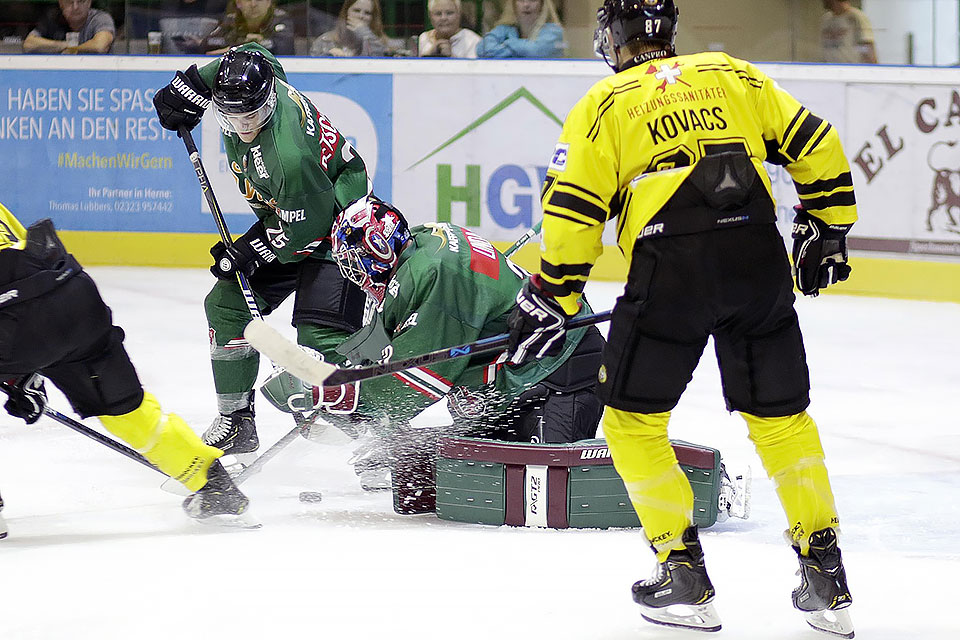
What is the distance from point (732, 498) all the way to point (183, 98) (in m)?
2.13

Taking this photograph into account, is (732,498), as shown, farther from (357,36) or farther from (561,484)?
(357,36)

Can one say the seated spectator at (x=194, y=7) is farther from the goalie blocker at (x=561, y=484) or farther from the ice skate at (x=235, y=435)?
the goalie blocker at (x=561, y=484)

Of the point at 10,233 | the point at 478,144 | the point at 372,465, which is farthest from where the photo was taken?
the point at 478,144

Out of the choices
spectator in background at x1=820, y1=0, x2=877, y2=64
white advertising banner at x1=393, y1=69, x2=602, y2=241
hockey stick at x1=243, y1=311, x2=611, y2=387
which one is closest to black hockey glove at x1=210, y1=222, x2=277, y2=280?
hockey stick at x1=243, y1=311, x2=611, y2=387

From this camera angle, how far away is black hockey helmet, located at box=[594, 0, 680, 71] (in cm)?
218

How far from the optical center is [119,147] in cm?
746

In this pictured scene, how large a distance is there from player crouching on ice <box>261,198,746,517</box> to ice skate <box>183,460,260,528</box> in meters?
0.30

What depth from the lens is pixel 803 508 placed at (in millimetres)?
2205

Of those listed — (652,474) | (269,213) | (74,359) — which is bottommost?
(652,474)

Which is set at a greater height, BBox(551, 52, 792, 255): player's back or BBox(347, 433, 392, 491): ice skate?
BBox(551, 52, 792, 255): player's back

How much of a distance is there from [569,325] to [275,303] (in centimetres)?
179

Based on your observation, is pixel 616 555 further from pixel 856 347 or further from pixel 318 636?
pixel 856 347

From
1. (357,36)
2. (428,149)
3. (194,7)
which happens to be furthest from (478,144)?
(194,7)

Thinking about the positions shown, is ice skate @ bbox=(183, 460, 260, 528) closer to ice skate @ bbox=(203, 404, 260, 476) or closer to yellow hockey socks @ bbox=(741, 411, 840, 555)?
ice skate @ bbox=(203, 404, 260, 476)
